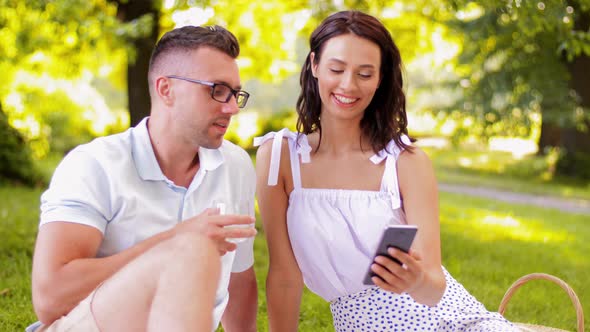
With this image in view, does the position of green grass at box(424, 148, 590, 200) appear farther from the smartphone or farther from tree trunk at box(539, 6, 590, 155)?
the smartphone

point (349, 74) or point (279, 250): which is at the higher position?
point (349, 74)

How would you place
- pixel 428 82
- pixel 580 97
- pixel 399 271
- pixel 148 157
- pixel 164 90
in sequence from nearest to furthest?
1. pixel 399 271
2. pixel 148 157
3. pixel 164 90
4. pixel 580 97
5. pixel 428 82

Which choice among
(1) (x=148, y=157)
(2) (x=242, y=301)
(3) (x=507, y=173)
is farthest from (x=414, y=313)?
(3) (x=507, y=173)

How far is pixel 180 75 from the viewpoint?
2.96 m

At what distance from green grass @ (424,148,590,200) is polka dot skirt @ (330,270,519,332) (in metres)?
12.2

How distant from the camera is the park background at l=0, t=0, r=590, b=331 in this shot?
5957 millimetres

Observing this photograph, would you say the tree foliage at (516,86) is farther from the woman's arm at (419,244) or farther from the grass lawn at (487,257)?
the woman's arm at (419,244)

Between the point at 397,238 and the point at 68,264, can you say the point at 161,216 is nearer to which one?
the point at 68,264

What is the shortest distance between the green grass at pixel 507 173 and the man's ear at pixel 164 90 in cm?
1298

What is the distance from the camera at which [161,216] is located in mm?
2824

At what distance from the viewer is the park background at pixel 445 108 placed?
596 cm

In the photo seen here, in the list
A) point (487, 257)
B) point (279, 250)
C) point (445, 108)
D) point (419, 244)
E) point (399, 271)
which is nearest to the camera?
point (399, 271)

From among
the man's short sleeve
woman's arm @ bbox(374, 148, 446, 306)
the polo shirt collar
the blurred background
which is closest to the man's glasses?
the polo shirt collar

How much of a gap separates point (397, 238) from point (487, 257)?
16.4ft
